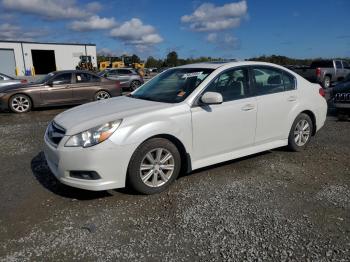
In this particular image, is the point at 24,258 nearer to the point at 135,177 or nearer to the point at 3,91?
the point at 135,177

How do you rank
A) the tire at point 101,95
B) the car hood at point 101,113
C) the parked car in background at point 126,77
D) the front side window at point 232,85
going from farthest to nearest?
the parked car in background at point 126,77 → the tire at point 101,95 → the front side window at point 232,85 → the car hood at point 101,113

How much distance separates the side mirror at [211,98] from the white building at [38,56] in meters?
42.6

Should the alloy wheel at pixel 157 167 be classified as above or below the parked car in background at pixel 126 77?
below

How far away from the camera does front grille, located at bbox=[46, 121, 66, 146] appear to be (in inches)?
156

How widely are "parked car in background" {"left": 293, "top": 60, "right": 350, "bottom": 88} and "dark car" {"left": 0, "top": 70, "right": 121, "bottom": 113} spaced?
40.5 feet

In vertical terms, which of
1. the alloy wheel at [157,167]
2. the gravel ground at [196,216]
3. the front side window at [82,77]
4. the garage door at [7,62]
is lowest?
the gravel ground at [196,216]

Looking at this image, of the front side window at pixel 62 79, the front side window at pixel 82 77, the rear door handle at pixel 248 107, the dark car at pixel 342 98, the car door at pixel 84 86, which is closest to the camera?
the rear door handle at pixel 248 107

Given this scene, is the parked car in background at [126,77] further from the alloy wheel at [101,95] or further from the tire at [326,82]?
the tire at [326,82]

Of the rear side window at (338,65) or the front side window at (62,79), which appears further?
the rear side window at (338,65)

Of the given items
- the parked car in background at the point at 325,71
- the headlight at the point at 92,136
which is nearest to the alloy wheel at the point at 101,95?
the headlight at the point at 92,136

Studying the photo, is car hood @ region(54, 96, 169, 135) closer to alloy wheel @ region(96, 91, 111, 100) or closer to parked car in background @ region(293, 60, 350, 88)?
alloy wheel @ region(96, 91, 111, 100)

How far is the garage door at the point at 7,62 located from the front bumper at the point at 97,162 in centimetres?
4227

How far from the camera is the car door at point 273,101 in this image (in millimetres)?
5008

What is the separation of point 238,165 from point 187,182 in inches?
40.7
